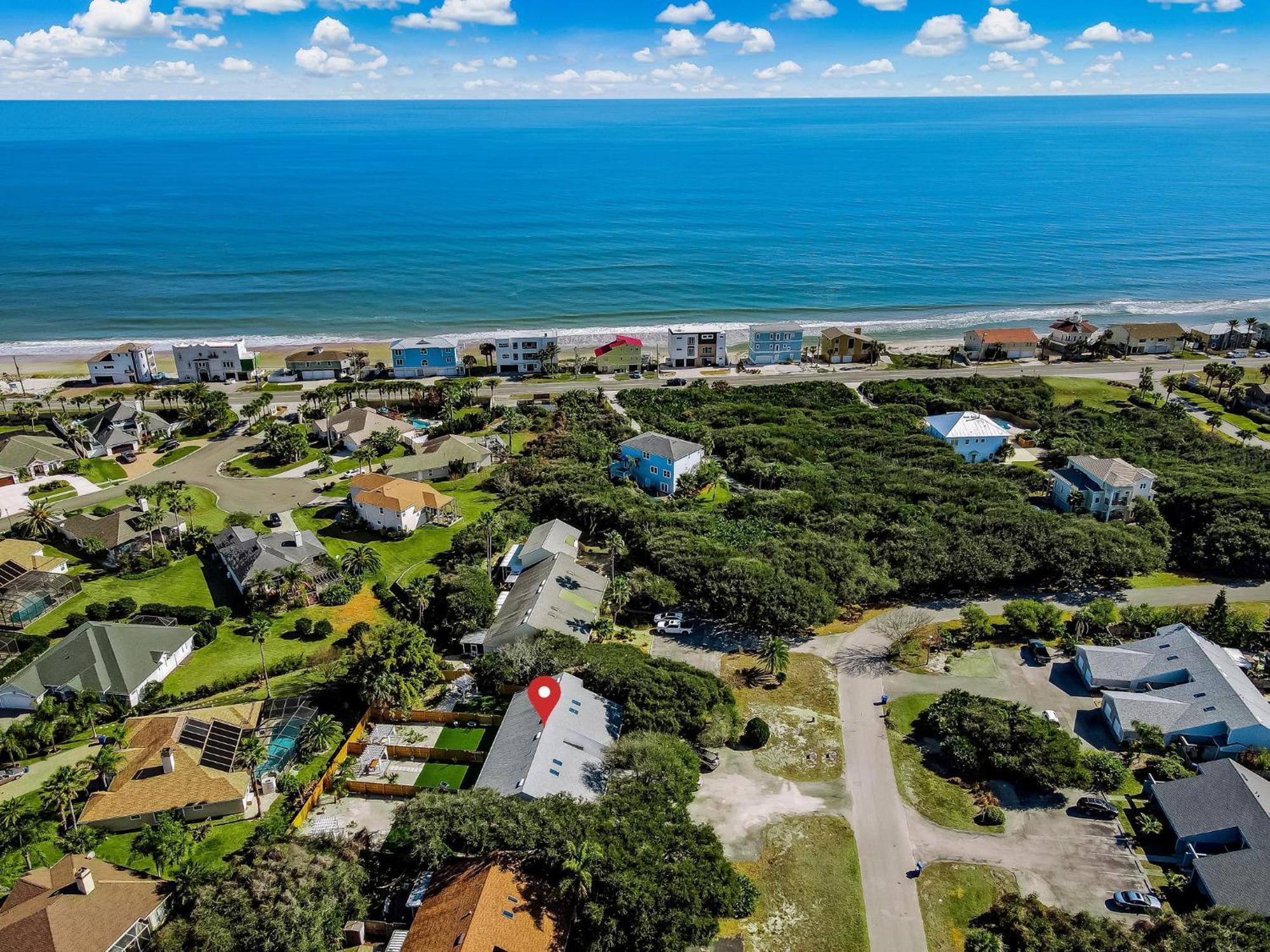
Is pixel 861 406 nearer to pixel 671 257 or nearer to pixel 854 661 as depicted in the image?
pixel 854 661

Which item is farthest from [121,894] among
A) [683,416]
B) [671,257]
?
[671,257]

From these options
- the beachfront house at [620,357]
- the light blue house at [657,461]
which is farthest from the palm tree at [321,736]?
the beachfront house at [620,357]

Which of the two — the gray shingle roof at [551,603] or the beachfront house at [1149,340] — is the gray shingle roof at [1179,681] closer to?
the gray shingle roof at [551,603]

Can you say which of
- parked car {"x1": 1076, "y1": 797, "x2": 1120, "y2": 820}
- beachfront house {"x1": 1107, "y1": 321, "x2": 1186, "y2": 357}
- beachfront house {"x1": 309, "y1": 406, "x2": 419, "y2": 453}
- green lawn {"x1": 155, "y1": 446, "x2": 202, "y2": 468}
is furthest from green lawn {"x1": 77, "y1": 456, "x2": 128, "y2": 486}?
beachfront house {"x1": 1107, "y1": 321, "x2": 1186, "y2": 357}

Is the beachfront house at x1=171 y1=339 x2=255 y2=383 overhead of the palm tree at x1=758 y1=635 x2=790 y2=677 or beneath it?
overhead

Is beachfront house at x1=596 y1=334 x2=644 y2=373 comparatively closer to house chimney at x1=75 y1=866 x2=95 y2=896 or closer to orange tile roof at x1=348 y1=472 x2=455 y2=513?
orange tile roof at x1=348 y1=472 x2=455 y2=513

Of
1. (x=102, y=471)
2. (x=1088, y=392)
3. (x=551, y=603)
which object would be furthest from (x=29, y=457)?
(x=1088, y=392)
